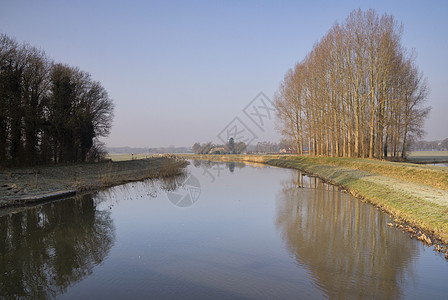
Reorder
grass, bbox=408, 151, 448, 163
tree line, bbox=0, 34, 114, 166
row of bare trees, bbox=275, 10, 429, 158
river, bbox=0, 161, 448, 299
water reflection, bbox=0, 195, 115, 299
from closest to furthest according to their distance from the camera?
river, bbox=0, 161, 448, 299 → water reflection, bbox=0, 195, 115, 299 → tree line, bbox=0, 34, 114, 166 → row of bare trees, bbox=275, 10, 429, 158 → grass, bbox=408, 151, 448, 163

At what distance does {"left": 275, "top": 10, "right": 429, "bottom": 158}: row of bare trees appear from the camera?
997 inches

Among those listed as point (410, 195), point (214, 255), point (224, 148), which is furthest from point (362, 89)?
point (224, 148)

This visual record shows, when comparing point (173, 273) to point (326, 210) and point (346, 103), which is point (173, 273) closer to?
point (326, 210)

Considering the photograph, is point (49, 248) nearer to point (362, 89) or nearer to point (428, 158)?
point (362, 89)

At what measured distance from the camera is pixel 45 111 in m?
24.6

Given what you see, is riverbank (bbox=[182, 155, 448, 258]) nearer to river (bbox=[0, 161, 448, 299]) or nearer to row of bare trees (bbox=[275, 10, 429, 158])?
river (bbox=[0, 161, 448, 299])

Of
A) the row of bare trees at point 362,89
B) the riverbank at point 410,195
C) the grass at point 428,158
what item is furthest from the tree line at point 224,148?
the riverbank at point 410,195

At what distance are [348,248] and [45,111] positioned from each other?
86.5ft

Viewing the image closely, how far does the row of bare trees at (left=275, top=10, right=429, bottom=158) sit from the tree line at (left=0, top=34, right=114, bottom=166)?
2535 cm

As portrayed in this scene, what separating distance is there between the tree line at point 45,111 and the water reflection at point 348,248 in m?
19.1

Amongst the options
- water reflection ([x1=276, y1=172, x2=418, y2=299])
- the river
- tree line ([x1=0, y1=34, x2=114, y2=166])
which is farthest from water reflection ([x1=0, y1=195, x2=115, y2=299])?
tree line ([x1=0, y1=34, x2=114, y2=166])

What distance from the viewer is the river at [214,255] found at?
4770 millimetres

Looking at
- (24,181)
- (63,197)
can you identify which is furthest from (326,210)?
(24,181)

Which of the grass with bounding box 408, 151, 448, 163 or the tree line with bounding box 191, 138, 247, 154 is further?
the tree line with bounding box 191, 138, 247, 154
